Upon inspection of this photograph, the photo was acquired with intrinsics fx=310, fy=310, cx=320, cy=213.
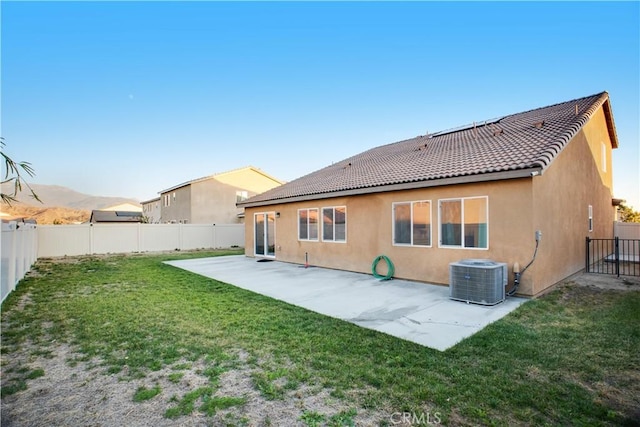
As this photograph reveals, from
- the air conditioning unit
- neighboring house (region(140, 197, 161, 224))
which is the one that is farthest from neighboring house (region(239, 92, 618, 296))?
neighboring house (region(140, 197, 161, 224))

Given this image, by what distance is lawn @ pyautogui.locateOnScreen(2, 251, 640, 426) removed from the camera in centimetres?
277

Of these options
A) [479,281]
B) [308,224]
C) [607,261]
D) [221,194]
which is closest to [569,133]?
[479,281]

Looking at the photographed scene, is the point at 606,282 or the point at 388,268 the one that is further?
the point at 388,268

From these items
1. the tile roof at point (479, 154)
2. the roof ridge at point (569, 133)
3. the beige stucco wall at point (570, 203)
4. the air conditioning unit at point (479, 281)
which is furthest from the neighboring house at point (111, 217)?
the roof ridge at point (569, 133)

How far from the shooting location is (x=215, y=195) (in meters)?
27.5

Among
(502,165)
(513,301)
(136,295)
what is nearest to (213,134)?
(136,295)

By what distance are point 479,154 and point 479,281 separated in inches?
164

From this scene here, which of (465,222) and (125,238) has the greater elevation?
(465,222)

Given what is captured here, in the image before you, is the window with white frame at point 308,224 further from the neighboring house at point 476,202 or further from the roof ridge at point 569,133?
the roof ridge at point 569,133

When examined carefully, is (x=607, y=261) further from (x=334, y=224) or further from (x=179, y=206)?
(x=179, y=206)

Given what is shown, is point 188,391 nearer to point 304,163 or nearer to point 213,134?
point 213,134

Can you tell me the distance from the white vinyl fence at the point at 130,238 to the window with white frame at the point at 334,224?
45.1 ft

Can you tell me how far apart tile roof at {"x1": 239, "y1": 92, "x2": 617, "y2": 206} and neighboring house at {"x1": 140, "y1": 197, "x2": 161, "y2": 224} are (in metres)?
31.3

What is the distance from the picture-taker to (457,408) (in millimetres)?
2768
